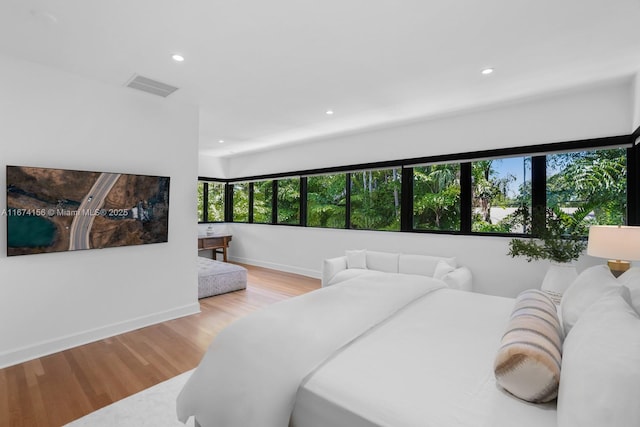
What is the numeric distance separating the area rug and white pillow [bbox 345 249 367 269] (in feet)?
9.58

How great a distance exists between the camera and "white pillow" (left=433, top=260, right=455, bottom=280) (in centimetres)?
384

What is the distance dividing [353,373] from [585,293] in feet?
4.35

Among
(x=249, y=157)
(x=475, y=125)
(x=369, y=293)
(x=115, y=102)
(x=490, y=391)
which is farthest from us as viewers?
(x=249, y=157)

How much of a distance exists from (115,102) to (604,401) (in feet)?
13.5

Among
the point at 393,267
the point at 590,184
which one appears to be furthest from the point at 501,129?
the point at 393,267

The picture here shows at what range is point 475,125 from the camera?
4.14m

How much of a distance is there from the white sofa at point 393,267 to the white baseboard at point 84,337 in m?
1.96

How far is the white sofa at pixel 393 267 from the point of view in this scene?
3822 millimetres

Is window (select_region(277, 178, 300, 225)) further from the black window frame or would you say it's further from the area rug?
the area rug

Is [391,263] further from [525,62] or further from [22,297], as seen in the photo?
[22,297]

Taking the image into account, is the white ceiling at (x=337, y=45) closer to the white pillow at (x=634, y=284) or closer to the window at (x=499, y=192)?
the window at (x=499, y=192)

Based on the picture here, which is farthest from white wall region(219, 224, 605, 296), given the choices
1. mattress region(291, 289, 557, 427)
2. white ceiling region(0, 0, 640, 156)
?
mattress region(291, 289, 557, 427)

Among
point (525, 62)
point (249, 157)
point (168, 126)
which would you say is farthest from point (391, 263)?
point (249, 157)

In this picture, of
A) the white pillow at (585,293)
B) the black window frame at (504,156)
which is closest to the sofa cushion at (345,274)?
the black window frame at (504,156)
